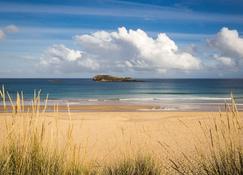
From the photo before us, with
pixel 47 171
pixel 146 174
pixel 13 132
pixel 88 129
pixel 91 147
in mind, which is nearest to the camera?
pixel 47 171

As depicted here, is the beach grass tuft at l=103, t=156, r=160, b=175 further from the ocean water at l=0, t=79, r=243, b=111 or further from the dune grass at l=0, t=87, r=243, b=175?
the ocean water at l=0, t=79, r=243, b=111

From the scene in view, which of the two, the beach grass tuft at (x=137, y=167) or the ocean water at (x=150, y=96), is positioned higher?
the ocean water at (x=150, y=96)

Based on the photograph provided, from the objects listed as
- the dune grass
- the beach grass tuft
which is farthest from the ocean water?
the beach grass tuft

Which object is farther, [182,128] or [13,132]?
[182,128]

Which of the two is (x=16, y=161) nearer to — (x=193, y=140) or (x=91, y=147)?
(x=91, y=147)

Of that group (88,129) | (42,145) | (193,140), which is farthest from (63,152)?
(88,129)

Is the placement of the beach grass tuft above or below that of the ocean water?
below

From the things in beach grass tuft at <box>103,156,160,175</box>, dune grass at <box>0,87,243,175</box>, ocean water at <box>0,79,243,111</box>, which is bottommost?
beach grass tuft at <box>103,156,160,175</box>

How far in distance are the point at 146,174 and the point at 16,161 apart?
5.54ft

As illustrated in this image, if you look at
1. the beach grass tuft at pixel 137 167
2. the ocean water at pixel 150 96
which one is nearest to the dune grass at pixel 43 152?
the ocean water at pixel 150 96

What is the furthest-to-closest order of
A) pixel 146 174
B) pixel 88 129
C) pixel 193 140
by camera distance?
pixel 88 129 → pixel 193 140 → pixel 146 174

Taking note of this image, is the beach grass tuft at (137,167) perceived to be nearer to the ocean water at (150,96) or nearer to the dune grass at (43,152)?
the dune grass at (43,152)

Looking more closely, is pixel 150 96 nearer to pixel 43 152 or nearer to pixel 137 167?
pixel 137 167

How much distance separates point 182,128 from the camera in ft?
42.0
